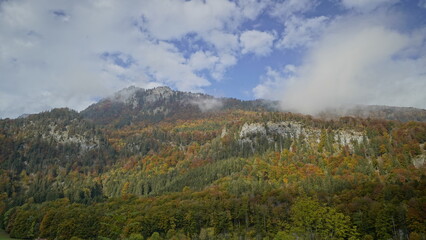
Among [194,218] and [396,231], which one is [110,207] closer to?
[194,218]

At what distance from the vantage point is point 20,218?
122m

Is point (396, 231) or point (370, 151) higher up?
point (370, 151)

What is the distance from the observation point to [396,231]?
88500 millimetres

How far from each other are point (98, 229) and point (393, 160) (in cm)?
15342

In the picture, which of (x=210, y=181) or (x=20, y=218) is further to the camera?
(x=210, y=181)

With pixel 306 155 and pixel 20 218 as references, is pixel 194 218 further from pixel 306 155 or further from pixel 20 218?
pixel 306 155

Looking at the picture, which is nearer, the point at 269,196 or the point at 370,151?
the point at 269,196

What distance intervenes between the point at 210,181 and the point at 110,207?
67.5 m

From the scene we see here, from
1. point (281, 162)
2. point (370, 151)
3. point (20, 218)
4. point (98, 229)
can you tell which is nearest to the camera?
point (98, 229)

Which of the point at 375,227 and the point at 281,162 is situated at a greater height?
the point at 281,162

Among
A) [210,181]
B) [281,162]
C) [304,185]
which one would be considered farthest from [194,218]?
[281,162]

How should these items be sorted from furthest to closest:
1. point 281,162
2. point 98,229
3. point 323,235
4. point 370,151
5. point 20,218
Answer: point 281,162 → point 370,151 → point 20,218 → point 98,229 → point 323,235

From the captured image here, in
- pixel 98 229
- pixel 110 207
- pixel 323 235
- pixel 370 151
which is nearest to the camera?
pixel 323 235

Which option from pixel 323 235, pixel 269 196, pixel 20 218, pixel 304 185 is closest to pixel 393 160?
pixel 304 185
